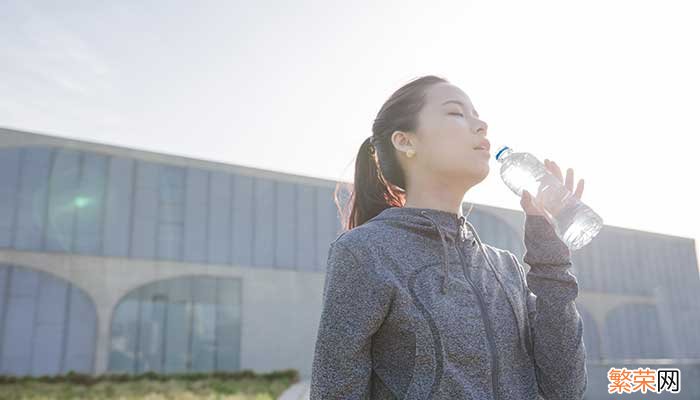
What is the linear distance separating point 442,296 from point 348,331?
34 cm

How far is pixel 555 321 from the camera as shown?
194 centimetres

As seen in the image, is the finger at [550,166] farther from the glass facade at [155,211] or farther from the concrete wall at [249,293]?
the glass facade at [155,211]

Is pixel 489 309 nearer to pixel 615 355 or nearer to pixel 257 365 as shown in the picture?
pixel 257 365

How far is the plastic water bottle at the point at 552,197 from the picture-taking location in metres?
2.05

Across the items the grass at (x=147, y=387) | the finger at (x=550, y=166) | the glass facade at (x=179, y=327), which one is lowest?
the grass at (x=147, y=387)

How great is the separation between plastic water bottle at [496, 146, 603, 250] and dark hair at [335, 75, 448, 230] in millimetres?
472

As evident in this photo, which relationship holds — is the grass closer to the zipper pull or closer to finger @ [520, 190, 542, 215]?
the zipper pull

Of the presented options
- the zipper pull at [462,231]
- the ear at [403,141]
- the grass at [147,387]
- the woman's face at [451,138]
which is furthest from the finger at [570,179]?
the grass at [147,387]

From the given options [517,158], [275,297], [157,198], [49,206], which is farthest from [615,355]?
[517,158]

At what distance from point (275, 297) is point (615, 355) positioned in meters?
20.0

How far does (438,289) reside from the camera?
1.91 m

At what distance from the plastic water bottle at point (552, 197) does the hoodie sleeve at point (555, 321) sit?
0.08 m

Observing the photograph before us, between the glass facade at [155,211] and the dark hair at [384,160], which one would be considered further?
the glass facade at [155,211]

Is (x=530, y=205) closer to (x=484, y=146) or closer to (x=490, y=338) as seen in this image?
(x=484, y=146)
